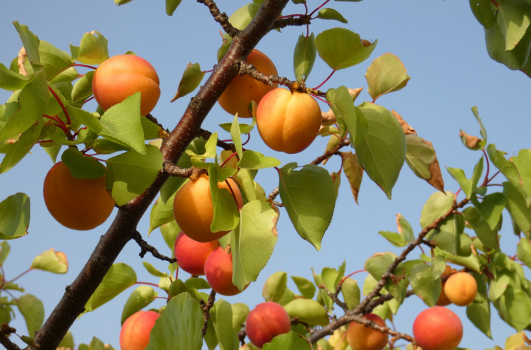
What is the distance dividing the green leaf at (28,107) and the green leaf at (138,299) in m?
0.93

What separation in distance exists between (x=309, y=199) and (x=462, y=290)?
5.24 feet

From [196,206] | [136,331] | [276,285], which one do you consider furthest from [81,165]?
[276,285]

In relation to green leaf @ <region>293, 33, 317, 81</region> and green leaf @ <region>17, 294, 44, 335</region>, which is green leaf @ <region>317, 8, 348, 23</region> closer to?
green leaf @ <region>293, 33, 317, 81</region>

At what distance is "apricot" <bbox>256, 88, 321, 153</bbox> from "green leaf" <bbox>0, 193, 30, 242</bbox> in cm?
43

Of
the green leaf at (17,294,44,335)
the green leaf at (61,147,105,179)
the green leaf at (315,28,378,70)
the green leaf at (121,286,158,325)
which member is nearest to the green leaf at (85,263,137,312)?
the green leaf at (121,286,158,325)

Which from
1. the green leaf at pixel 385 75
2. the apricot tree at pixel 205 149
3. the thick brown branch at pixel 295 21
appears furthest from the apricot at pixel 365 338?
the thick brown branch at pixel 295 21

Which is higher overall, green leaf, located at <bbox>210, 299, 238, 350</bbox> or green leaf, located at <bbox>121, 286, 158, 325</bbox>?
green leaf, located at <bbox>210, 299, 238, 350</bbox>

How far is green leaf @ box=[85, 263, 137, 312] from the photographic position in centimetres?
120

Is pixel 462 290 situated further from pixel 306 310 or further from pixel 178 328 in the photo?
pixel 178 328

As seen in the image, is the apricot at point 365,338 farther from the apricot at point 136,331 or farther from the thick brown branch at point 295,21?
the thick brown branch at point 295,21

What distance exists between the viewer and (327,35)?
80cm

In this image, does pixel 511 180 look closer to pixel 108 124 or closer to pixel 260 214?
pixel 260 214

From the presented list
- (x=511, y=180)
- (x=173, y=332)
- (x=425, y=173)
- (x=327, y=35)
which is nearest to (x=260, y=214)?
(x=173, y=332)

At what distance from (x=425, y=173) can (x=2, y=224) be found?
89 cm
